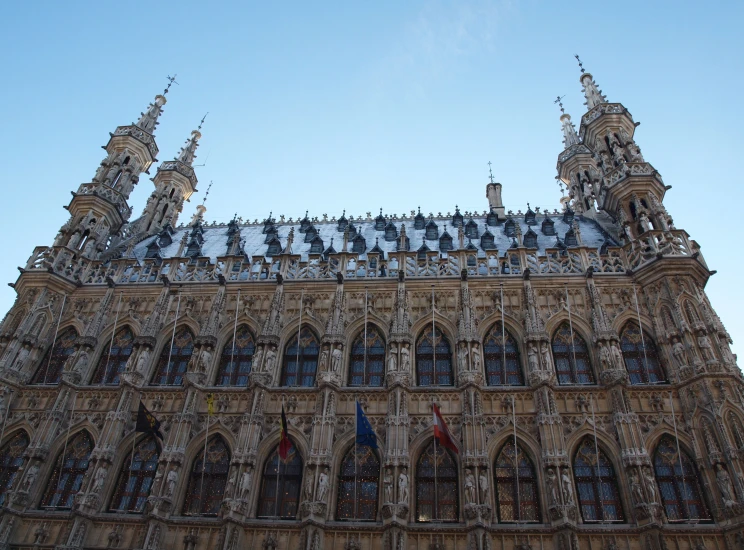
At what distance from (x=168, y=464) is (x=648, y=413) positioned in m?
16.0

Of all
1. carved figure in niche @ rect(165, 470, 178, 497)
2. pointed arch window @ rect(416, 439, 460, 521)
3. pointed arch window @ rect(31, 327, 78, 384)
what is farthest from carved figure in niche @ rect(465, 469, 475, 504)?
pointed arch window @ rect(31, 327, 78, 384)

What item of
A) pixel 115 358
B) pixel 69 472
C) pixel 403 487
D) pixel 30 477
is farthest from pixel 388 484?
pixel 115 358

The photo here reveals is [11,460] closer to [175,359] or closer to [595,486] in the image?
[175,359]

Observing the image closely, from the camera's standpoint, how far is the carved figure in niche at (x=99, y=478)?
59.8 feet

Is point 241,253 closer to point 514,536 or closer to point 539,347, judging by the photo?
point 539,347

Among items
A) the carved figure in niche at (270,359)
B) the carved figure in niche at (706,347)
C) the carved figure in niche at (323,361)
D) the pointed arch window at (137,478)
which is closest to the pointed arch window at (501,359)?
the carved figure in niche at (323,361)

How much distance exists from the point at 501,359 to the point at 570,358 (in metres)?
2.47

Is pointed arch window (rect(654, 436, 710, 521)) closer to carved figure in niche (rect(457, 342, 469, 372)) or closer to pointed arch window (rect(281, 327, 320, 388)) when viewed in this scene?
carved figure in niche (rect(457, 342, 469, 372))

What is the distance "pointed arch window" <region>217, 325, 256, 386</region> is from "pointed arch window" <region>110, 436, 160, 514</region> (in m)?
3.26

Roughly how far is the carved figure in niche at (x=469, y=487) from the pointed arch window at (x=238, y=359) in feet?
28.6

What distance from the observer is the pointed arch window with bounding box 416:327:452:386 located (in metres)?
20.2

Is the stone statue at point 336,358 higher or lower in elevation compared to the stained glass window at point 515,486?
higher

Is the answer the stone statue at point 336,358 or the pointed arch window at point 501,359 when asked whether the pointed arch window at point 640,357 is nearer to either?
the pointed arch window at point 501,359

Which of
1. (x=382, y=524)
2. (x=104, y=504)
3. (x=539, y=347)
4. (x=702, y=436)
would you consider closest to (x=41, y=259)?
(x=104, y=504)
